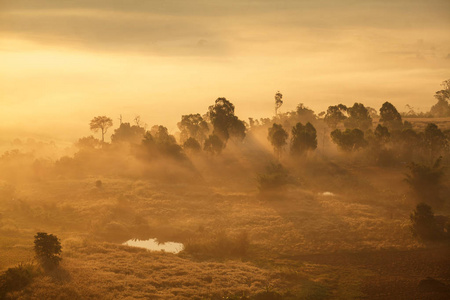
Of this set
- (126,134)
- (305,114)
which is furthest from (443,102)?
(126,134)

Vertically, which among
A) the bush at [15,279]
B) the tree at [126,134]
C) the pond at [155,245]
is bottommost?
the pond at [155,245]

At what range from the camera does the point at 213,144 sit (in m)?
98.9

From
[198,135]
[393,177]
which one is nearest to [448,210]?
[393,177]

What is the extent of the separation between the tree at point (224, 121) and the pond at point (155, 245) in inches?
2043

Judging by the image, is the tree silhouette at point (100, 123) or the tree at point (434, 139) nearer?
the tree at point (434, 139)

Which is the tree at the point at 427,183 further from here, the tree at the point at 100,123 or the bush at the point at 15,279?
the tree at the point at 100,123

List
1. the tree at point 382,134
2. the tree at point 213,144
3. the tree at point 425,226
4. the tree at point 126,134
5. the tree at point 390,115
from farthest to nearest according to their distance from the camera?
the tree at point 126,134
the tree at point 390,115
the tree at point 213,144
the tree at point 382,134
the tree at point 425,226

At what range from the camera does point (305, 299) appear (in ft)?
119

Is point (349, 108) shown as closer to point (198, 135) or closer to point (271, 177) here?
point (198, 135)

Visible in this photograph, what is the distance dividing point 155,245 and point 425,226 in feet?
127

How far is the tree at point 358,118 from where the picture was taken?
370 feet

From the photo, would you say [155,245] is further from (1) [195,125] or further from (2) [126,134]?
(2) [126,134]

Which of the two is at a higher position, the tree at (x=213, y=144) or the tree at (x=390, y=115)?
the tree at (x=390, y=115)

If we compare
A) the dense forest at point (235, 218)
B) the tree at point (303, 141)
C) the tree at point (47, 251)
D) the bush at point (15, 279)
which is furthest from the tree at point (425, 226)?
the bush at point (15, 279)
